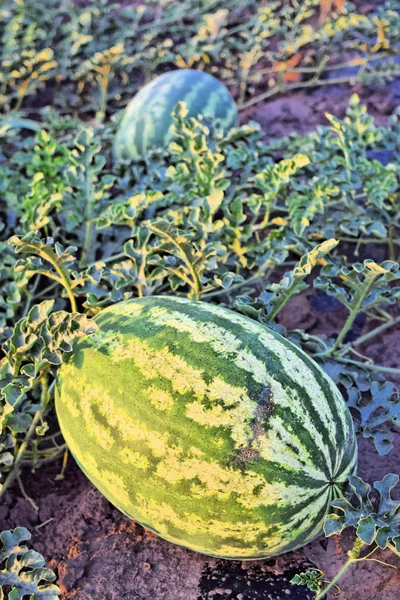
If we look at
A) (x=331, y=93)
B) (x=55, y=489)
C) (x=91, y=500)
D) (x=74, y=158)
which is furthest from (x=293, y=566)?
(x=331, y=93)

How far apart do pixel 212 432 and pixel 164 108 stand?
2.08 m

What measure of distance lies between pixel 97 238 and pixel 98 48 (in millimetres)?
2322

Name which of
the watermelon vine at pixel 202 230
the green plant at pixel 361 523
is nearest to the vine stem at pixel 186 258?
the watermelon vine at pixel 202 230

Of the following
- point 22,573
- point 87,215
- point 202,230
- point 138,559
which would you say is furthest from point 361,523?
point 87,215

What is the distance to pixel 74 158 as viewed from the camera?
2463 mm

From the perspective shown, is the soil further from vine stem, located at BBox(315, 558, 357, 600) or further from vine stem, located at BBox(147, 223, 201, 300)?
vine stem, located at BBox(147, 223, 201, 300)

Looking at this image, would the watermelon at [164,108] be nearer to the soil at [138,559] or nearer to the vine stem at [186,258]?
the vine stem at [186,258]

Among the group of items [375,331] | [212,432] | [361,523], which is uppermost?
[212,432]

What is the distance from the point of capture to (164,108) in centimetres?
312

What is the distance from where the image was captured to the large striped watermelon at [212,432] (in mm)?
1485

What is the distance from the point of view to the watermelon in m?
3.10

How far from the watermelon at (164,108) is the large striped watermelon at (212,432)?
65.0 inches

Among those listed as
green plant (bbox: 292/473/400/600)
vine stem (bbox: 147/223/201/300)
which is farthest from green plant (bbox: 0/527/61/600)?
vine stem (bbox: 147/223/201/300)

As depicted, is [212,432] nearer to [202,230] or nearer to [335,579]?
[335,579]
